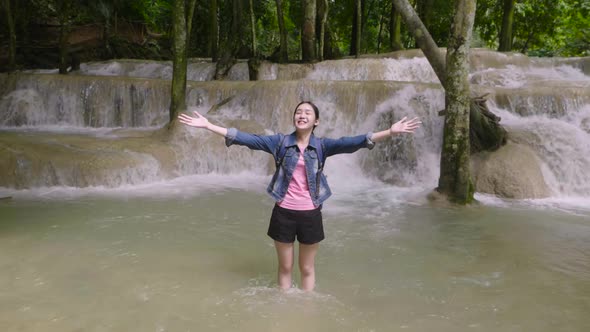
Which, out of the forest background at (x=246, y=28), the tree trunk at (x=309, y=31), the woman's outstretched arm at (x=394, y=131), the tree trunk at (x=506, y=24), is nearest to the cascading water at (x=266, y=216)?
the tree trunk at (x=309, y=31)

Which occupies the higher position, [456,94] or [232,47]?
[232,47]

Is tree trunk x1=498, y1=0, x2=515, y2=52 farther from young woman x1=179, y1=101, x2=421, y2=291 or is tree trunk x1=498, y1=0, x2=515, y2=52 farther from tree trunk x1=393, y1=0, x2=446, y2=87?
young woman x1=179, y1=101, x2=421, y2=291

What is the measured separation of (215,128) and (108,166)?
5545 millimetres

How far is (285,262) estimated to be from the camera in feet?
12.5

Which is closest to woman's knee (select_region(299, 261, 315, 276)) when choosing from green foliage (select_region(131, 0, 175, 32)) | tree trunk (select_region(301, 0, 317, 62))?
tree trunk (select_region(301, 0, 317, 62))

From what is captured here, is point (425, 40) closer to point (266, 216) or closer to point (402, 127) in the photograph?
point (266, 216)

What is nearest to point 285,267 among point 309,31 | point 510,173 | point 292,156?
point 292,156

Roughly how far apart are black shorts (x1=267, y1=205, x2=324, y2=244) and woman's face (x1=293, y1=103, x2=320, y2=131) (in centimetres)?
59

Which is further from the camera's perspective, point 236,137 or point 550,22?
point 550,22

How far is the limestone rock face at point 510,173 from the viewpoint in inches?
320

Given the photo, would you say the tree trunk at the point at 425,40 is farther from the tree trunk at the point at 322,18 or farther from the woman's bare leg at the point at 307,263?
the tree trunk at the point at 322,18

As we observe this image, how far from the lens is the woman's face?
355 centimetres

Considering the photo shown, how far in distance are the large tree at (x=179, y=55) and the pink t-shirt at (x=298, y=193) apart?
7.04 metres

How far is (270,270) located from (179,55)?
6670 millimetres
